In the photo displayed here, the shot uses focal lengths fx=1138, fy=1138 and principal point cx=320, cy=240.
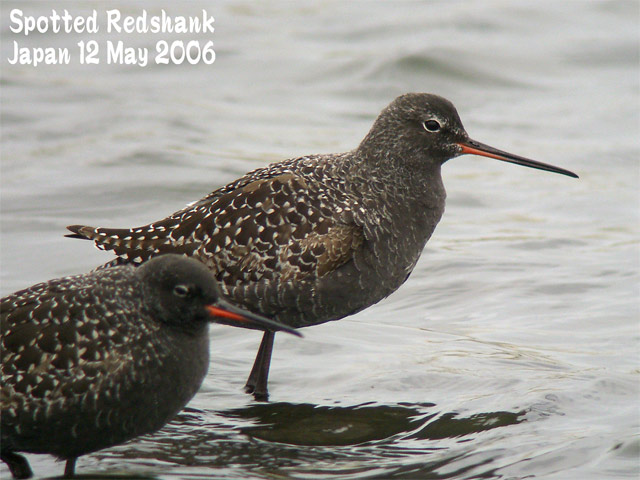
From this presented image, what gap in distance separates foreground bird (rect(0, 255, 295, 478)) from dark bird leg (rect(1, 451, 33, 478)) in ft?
0.65

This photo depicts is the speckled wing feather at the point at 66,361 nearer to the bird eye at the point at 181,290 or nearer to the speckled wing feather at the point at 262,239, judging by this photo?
the bird eye at the point at 181,290

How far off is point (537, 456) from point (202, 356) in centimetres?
247

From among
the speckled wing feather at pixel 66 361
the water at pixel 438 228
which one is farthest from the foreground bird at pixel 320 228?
the speckled wing feather at pixel 66 361

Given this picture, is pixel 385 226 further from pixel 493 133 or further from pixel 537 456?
pixel 493 133

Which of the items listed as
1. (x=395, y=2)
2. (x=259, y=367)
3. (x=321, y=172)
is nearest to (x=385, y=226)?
(x=321, y=172)

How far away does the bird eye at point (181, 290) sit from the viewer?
6.66 meters

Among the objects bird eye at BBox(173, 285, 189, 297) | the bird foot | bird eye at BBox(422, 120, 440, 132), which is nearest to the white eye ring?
bird eye at BBox(422, 120, 440, 132)

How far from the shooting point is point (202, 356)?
22.5 ft

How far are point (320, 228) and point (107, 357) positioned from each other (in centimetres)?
230

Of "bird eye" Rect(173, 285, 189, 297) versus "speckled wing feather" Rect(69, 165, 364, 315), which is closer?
"bird eye" Rect(173, 285, 189, 297)

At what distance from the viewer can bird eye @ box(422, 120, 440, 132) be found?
29.7ft

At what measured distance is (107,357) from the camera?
6645 mm

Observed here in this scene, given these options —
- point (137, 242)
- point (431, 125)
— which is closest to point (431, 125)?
point (431, 125)

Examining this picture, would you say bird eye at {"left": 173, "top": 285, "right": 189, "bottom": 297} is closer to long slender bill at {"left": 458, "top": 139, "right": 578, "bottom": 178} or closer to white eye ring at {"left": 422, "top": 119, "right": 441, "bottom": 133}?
white eye ring at {"left": 422, "top": 119, "right": 441, "bottom": 133}
